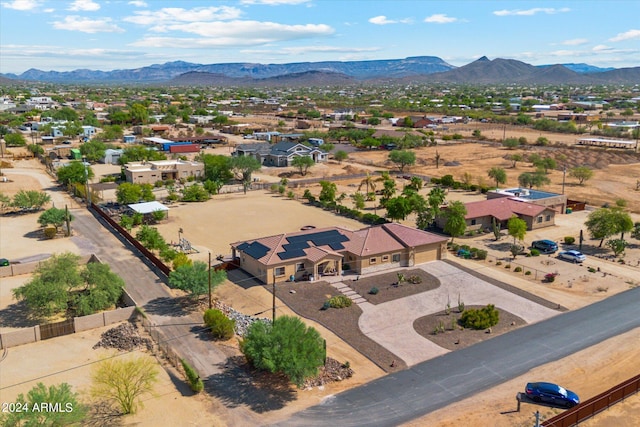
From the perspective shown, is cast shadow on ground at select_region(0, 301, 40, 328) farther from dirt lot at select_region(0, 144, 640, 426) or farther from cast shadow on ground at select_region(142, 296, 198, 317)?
cast shadow on ground at select_region(142, 296, 198, 317)

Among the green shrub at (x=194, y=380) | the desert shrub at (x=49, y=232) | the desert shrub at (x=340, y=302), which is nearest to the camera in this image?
the green shrub at (x=194, y=380)

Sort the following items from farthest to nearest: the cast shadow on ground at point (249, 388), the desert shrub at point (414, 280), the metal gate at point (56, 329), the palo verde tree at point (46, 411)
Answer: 1. the desert shrub at point (414, 280)
2. the metal gate at point (56, 329)
3. the cast shadow on ground at point (249, 388)
4. the palo verde tree at point (46, 411)

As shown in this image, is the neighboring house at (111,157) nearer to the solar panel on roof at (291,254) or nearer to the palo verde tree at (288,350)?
the solar panel on roof at (291,254)

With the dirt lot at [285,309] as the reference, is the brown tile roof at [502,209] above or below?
above

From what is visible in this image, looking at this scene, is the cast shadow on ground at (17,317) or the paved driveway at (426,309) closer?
the paved driveway at (426,309)

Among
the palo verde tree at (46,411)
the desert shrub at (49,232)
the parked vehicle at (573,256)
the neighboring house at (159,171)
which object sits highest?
the neighboring house at (159,171)

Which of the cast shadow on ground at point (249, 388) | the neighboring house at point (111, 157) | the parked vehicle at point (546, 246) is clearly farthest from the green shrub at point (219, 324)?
the neighboring house at point (111, 157)

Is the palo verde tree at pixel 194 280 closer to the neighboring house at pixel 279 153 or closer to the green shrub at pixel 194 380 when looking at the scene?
the green shrub at pixel 194 380

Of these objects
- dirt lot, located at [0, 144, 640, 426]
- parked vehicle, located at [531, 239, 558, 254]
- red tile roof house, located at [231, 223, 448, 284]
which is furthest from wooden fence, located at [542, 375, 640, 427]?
parked vehicle, located at [531, 239, 558, 254]
